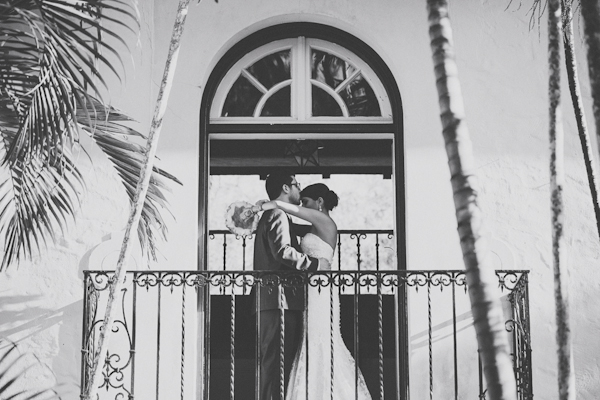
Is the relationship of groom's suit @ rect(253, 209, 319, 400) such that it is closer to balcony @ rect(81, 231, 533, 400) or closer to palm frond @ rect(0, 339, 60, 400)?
balcony @ rect(81, 231, 533, 400)

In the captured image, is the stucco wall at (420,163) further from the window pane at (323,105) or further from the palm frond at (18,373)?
the window pane at (323,105)

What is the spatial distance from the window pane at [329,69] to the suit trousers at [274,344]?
201cm

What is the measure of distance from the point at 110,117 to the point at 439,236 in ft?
8.83

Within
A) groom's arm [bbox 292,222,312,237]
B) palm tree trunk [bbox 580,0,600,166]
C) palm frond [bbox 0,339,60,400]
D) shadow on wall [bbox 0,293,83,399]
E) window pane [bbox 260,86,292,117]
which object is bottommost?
palm frond [bbox 0,339,60,400]

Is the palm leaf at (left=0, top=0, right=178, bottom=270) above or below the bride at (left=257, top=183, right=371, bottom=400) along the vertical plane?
above

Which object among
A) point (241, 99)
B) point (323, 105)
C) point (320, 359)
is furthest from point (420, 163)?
point (320, 359)

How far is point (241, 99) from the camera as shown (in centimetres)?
838

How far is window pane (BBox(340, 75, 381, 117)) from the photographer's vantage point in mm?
8352

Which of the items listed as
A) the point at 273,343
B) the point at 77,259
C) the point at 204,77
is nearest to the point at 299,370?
the point at 273,343

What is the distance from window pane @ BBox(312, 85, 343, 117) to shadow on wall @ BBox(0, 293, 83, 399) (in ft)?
8.08

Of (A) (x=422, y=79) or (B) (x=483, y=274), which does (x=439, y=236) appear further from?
(B) (x=483, y=274)

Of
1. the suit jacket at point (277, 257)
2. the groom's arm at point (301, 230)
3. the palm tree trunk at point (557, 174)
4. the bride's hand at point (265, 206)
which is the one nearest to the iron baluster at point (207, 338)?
the suit jacket at point (277, 257)

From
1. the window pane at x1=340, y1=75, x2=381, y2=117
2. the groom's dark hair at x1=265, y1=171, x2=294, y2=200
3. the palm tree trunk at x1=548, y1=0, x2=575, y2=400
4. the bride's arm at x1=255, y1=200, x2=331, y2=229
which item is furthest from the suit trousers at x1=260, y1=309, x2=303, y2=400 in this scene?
the palm tree trunk at x1=548, y1=0, x2=575, y2=400

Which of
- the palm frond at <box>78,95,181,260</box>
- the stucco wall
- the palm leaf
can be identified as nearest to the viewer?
the palm leaf
